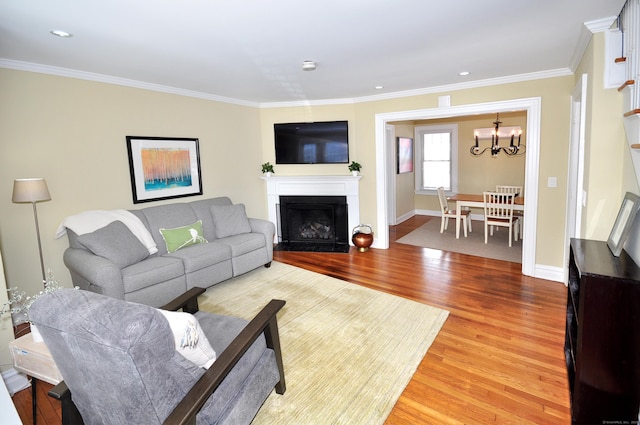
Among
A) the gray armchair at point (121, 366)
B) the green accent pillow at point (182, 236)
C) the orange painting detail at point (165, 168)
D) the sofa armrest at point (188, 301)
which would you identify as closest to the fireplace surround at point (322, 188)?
the orange painting detail at point (165, 168)

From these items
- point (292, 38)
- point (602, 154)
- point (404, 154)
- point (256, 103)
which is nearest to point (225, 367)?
point (292, 38)

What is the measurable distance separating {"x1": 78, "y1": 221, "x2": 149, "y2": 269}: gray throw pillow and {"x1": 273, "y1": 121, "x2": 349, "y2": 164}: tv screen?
9.63 ft

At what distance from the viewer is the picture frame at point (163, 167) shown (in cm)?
416

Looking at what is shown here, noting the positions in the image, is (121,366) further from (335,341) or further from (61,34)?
(61,34)

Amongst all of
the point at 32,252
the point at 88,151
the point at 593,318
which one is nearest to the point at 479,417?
the point at 593,318

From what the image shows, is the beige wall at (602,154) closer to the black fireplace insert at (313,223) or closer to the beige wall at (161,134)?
the beige wall at (161,134)

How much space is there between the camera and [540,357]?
262 cm

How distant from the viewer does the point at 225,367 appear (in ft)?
5.29

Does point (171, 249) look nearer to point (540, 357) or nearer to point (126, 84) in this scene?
A: point (126, 84)

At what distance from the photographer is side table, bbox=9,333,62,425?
2.04m

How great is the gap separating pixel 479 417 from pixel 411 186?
21.8ft

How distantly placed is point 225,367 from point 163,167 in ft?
11.5

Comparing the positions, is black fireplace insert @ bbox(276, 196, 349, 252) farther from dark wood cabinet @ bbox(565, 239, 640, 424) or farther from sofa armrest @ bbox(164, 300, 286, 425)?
dark wood cabinet @ bbox(565, 239, 640, 424)

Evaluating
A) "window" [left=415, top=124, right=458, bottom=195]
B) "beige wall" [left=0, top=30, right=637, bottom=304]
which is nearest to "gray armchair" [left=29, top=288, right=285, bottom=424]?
"beige wall" [left=0, top=30, right=637, bottom=304]
